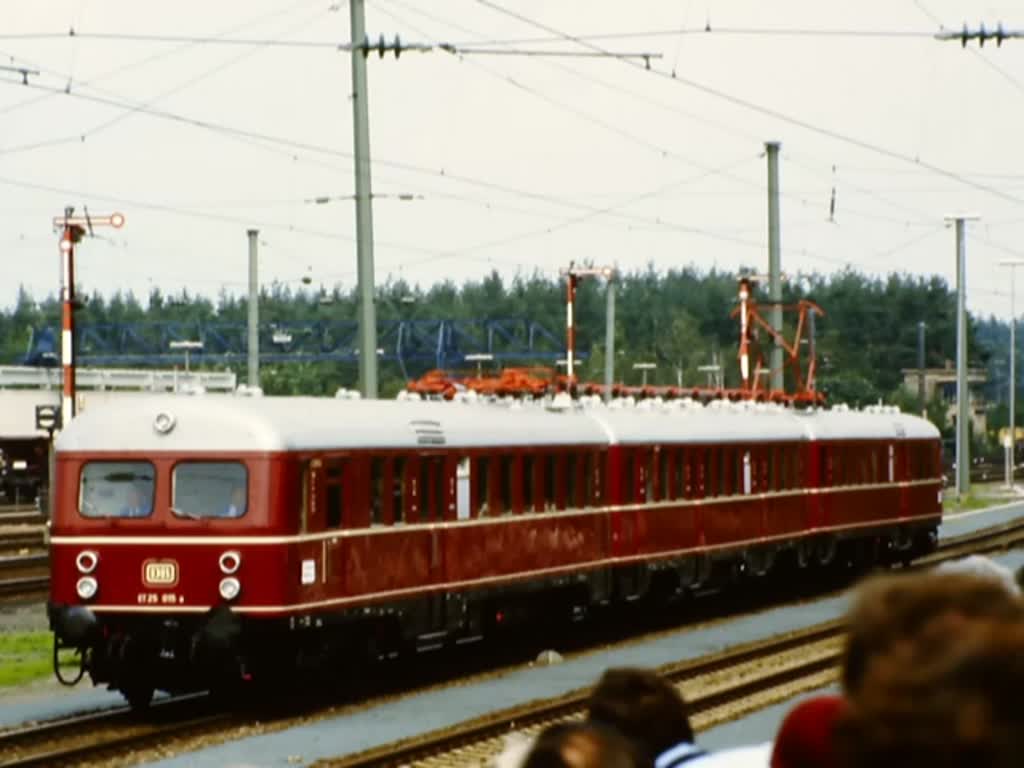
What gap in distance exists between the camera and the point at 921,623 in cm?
257

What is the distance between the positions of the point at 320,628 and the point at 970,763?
18.1m

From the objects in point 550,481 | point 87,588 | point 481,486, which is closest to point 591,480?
point 550,481

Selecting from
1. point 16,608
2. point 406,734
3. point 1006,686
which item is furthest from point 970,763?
point 16,608

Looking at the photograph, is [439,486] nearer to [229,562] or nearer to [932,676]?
[229,562]

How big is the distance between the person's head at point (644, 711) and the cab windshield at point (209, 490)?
15.1m

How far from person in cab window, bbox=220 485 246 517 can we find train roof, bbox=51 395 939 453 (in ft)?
1.17

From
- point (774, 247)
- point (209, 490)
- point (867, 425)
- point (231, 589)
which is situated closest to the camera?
point (231, 589)

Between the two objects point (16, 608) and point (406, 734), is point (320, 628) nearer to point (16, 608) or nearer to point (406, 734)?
point (406, 734)

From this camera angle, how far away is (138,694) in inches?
786

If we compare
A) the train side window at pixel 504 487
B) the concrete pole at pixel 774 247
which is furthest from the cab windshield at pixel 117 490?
Answer: the concrete pole at pixel 774 247

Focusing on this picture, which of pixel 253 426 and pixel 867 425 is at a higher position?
pixel 253 426

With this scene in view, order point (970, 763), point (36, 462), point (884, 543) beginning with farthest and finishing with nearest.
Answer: point (36, 462)
point (884, 543)
point (970, 763)

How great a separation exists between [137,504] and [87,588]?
0.88 metres

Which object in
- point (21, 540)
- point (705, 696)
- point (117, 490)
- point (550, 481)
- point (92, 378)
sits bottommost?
point (21, 540)
